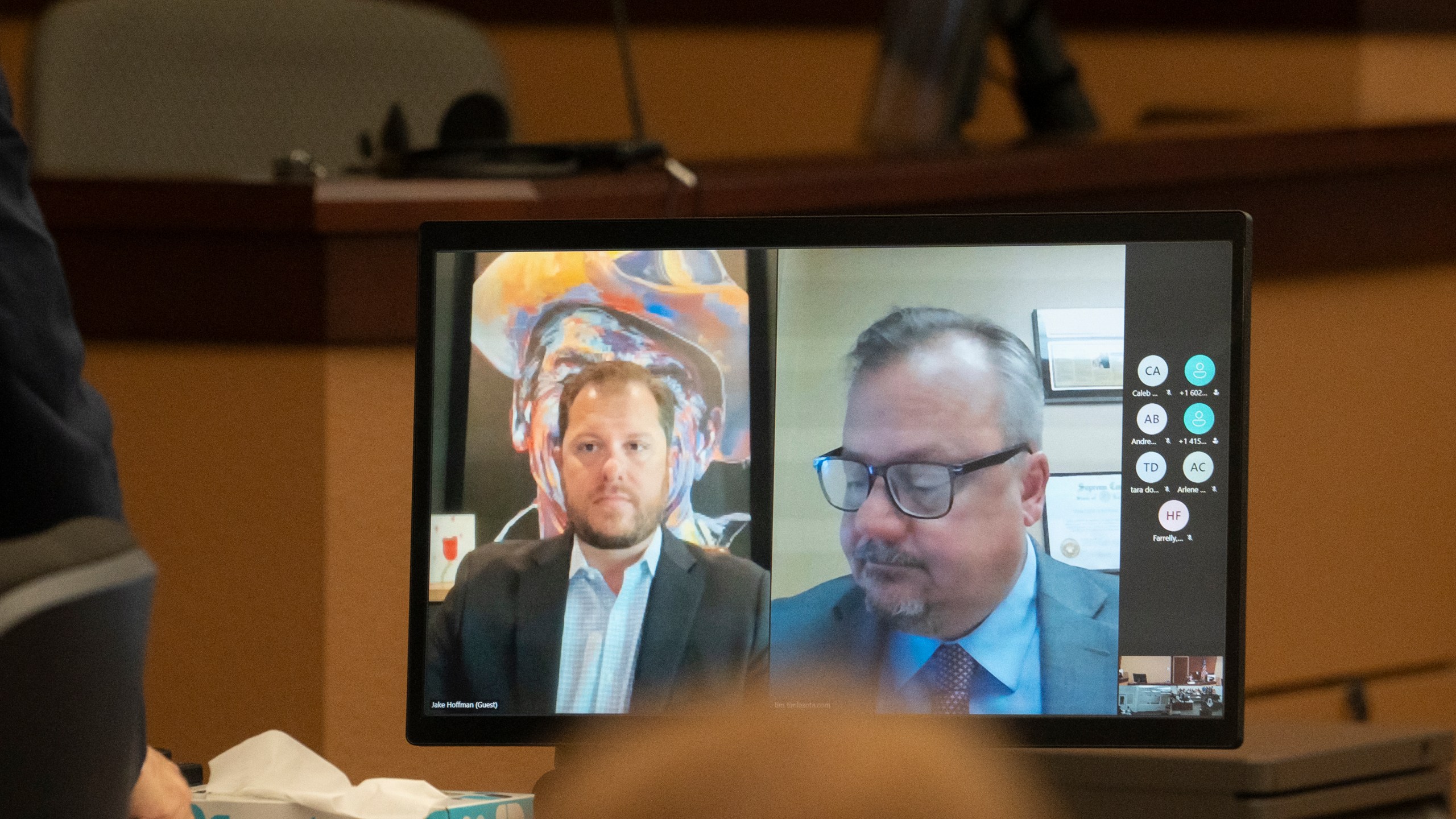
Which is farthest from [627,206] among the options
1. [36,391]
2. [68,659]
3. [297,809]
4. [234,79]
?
[234,79]

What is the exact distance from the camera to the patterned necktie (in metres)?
0.87

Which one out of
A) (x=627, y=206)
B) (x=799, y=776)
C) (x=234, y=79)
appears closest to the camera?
(x=799, y=776)

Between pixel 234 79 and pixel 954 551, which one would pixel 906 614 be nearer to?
pixel 954 551

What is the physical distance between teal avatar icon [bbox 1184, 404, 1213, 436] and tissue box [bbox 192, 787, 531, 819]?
41cm

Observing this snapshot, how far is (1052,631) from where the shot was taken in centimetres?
87

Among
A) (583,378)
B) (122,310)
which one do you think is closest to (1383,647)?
(583,378)

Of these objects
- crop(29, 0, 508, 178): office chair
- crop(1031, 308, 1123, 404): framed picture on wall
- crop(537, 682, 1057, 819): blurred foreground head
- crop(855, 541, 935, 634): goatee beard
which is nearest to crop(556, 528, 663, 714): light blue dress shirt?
crop(855, 541, 935, 634): goatee beard

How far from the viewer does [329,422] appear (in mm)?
1158

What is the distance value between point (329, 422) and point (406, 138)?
304 millimetres

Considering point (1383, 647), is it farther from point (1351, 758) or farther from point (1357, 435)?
point (1351, 758)

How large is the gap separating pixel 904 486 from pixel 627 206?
444 mm

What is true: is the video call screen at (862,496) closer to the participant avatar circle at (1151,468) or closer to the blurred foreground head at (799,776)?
the participant avatar circle at (1151,468)

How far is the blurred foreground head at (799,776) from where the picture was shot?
0.38m

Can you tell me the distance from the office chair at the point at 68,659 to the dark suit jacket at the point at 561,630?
0.37 meters
